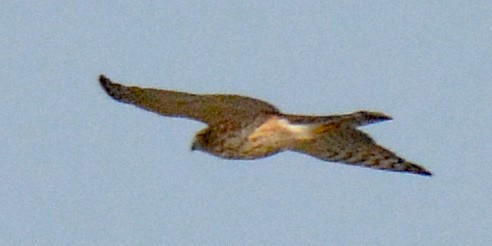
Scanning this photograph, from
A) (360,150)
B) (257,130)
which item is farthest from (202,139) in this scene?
(360,150)

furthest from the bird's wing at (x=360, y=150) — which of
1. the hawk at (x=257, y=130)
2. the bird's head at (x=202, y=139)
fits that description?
the bird's head at (x=202, y=139)

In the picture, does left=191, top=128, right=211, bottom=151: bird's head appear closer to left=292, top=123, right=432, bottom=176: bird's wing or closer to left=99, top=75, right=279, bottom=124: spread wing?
left=99, top=75, right=279, bottom=124: spread wing

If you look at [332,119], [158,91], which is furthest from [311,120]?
[158,91]

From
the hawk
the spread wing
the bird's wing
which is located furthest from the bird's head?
the bird's wing

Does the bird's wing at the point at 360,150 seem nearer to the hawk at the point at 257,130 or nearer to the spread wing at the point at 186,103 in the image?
the hawk at the point at 257,130

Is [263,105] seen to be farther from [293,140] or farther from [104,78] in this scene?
[104,78]

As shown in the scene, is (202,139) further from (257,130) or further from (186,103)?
(186,103)
